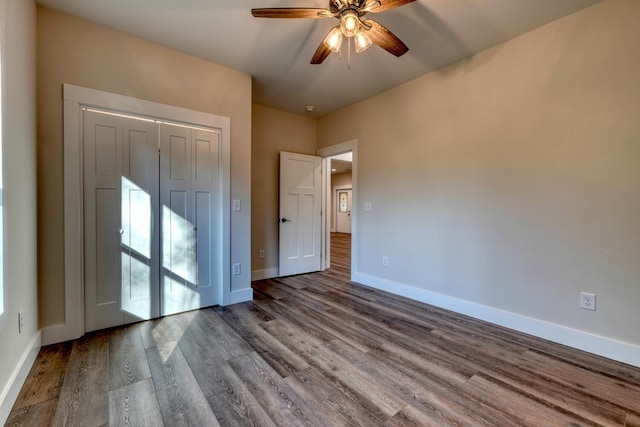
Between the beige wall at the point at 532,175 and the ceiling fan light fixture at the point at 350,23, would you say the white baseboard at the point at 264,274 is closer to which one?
the beige wall at the point at 532,175

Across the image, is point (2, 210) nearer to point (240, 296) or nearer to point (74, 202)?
point (74, 202)

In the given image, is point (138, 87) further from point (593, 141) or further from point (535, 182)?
point (593, 141)

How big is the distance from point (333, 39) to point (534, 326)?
2.87 metres

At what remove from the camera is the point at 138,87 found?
98.2 inches

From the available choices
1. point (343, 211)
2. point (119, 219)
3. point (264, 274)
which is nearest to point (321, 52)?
point (119, 219)

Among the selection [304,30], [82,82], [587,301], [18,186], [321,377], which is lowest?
[321,377]

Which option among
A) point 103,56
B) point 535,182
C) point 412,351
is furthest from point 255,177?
point 535,182

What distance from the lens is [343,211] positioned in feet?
37.1

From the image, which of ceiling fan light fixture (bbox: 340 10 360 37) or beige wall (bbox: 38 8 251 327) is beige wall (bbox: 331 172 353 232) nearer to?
beige wall (bbox: 38 8 251 327)

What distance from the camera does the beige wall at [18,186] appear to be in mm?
1477

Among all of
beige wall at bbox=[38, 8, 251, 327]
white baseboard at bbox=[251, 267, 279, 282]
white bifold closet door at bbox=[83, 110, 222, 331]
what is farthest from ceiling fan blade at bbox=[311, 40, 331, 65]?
white baseboard at bbox=[251, 267, 279, 282]

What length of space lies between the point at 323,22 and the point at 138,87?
1.77 m

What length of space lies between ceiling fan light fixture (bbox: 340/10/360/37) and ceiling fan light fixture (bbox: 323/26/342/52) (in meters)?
0.04

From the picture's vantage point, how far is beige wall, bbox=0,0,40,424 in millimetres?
1477
